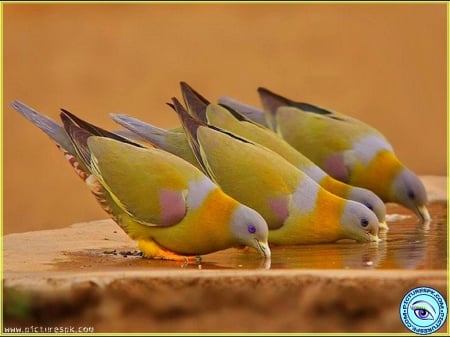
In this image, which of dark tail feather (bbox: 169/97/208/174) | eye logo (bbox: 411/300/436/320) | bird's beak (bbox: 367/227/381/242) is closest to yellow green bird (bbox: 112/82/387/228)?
dark tail feather (bbox: 169/97/208/174)

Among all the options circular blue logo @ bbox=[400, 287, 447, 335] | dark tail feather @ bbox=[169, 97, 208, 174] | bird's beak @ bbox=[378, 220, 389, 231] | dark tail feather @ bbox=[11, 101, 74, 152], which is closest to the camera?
circular blue logo @ bbox=[400, 287, 447, 335]

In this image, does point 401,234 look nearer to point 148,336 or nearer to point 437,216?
point 437,216

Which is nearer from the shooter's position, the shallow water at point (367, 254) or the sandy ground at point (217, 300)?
the sandy ground at point (217, 300)

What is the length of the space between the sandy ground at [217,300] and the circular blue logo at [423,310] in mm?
36

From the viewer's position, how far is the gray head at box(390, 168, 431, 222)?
9.95 meters

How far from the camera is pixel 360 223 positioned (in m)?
8.89

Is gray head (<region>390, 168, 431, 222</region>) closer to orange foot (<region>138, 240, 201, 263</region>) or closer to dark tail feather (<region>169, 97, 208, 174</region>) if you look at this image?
dark tail feather (<region>169, 97, 208, 174</region>)

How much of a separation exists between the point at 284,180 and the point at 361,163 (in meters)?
1.49

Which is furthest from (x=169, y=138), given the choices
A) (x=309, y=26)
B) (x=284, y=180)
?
(x=309, y=26)

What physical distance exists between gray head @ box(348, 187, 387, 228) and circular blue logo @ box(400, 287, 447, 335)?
7.16 feet

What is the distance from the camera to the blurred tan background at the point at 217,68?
1639 centimetres

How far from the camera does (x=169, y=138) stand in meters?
9.27

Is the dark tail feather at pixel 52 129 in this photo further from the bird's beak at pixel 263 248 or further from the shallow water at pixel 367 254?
the bird's beak at pixel 263 248

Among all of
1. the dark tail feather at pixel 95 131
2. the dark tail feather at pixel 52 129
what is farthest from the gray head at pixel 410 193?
the dark tail feather at pixel 52 129
